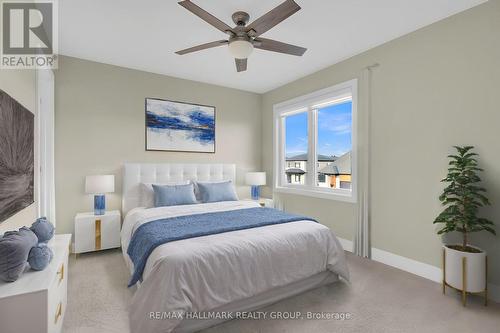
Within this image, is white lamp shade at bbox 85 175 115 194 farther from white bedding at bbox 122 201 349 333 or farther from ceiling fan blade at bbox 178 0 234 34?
ceiling fan blade at bbox 178 0 234 34

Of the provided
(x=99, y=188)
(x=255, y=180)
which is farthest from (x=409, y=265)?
(x=99, y=188)

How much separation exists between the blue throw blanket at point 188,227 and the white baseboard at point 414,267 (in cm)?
121

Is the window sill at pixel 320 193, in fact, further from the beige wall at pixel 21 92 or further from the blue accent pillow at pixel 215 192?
the beige wall at pixel 21 92

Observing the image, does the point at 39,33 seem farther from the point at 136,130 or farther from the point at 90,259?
the point at 90,259

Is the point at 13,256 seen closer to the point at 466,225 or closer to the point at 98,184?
the point at 98,184

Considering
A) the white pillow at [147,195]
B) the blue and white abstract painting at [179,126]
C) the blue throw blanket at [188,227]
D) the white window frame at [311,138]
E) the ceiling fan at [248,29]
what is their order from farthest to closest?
the blue and white abstract painting at [179,126] < the white pillow at [147,195] < the white window frame at [311,138] < the blue throw blanket at [188,227] < the ceiling fan at [248,29]

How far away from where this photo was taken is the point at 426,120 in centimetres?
282

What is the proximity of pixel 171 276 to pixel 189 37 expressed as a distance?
268 centimetres

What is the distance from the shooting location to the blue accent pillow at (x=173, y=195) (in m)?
3.61

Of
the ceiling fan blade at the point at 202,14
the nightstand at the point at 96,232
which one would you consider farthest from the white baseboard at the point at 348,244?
the nightstand at the point at 96,232

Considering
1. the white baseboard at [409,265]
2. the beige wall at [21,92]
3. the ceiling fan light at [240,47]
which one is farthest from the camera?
the white baseboard at [409,265]

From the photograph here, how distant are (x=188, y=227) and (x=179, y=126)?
7.96 feet

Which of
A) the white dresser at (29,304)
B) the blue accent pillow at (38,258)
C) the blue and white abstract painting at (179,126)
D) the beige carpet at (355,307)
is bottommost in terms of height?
the beige carpet at (355,307)

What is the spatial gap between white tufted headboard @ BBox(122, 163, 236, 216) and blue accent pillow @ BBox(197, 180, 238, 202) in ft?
1.32
